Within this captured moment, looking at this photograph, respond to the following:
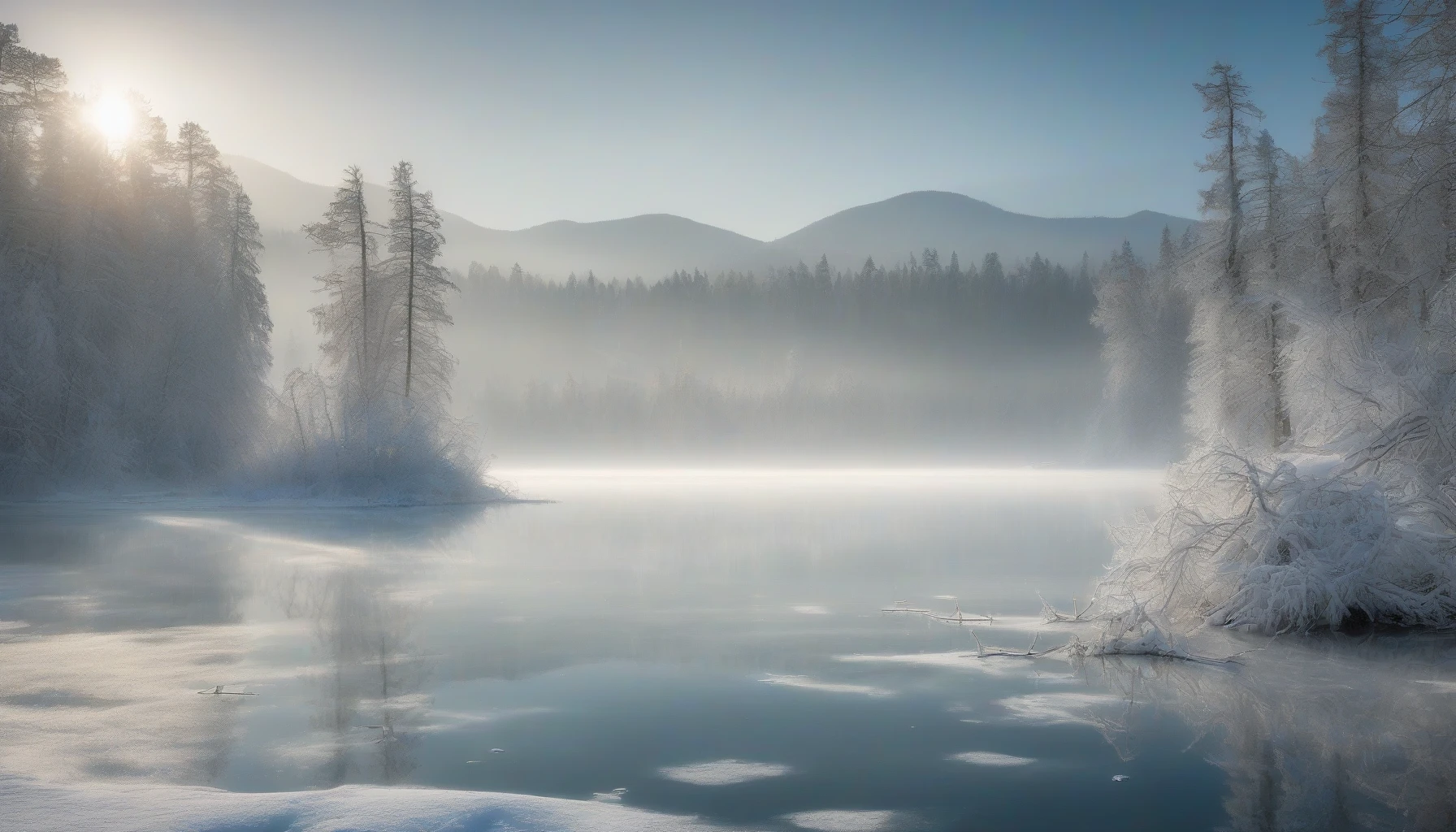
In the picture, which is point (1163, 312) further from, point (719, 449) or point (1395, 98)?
point (719, 449)

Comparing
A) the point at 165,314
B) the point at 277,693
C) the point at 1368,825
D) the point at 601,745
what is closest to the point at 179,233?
the point at 165,314

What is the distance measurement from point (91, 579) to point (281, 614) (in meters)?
4.87

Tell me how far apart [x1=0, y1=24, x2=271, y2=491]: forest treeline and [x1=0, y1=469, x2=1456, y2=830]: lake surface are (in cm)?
2023

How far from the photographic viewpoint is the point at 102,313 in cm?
3625

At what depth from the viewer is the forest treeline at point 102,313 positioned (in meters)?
33.5

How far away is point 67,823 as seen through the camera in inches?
207

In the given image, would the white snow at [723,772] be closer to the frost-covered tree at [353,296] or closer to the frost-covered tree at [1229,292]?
the frost-covered tree at [1229,292]

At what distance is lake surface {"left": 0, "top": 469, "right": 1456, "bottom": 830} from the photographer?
5.84m

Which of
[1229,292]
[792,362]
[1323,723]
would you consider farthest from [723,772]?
A: [792,362]

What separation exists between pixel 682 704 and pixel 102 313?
3565 cm

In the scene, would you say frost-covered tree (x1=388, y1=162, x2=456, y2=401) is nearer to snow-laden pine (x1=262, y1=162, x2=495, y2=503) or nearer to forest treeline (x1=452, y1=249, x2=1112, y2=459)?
snow-laden pine (x1=262, y1=162, x2=495, y2=503)

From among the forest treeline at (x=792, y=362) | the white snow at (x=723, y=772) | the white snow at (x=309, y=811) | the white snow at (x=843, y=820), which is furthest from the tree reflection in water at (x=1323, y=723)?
the forest treeline at (x=792, y=362)

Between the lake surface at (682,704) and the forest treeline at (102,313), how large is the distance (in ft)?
66.4

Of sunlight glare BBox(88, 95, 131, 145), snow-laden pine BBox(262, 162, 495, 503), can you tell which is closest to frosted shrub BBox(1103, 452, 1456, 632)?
snow-laden pine BBox(262, 162, 495, 503)
